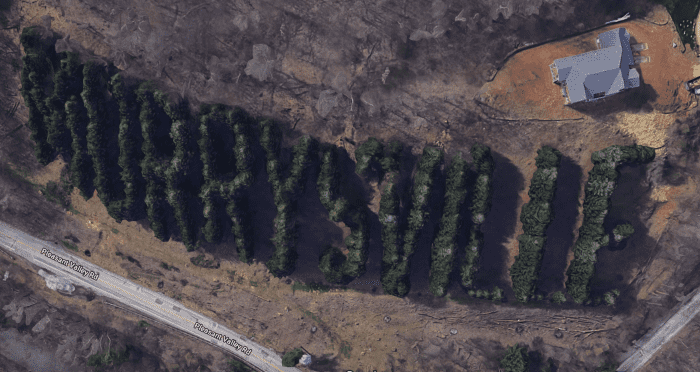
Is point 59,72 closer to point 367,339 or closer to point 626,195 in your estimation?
point 367,339

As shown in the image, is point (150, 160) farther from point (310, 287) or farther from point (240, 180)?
point (310, 287)

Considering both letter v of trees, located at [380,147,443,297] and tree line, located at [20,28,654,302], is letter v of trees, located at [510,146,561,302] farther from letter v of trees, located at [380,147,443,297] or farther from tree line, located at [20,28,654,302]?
letter v of trees, located at [380,147,443,297]

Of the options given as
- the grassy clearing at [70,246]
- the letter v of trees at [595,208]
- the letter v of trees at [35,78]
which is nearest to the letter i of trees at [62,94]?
the letter v of trees at [35,78]

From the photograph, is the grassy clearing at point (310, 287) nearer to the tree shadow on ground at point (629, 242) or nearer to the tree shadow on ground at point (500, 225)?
the tree shadow on ground at point (500, 225)

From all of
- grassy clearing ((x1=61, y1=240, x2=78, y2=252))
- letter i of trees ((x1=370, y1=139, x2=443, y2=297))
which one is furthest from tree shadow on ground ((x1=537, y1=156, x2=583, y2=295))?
grassy clearing ((x1=61, y1=240, x2=78, y2=252))

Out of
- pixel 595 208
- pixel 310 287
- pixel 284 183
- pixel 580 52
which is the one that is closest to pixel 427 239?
pixel 310 287

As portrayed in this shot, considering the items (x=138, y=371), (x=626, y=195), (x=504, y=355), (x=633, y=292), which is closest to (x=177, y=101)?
(x=138, y=371)
